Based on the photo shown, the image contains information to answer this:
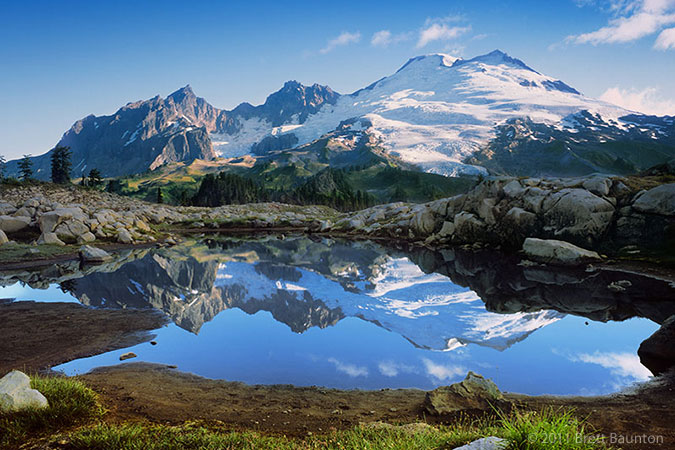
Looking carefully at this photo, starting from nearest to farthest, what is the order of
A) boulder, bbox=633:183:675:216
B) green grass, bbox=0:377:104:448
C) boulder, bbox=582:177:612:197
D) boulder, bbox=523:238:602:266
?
green grass, bbox=0:377:104:448 → boulder, bbox=633:183:675:216 → boulder, bbox=523:238:602:266 → boulder, bbox=582:177:612:197

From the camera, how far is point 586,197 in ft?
106

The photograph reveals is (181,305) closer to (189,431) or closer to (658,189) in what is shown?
(189,431)

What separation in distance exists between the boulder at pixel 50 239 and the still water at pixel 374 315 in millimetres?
7794

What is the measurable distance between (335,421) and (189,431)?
10.9ft

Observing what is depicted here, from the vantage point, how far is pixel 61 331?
49.3 ft

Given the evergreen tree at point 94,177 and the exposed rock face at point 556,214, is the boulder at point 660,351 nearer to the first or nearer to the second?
the exposed rock face at point 556,214

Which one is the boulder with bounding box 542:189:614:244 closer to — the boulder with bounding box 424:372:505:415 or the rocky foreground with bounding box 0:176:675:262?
the rocky foreground with bounding box 0:176:675:262

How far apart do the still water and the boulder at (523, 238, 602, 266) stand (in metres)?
2.51

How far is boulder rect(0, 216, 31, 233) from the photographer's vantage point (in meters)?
38.0

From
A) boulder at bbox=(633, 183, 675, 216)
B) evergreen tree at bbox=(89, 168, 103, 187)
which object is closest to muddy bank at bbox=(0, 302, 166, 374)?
boulder at bbox=(633, 183, 675, 216)

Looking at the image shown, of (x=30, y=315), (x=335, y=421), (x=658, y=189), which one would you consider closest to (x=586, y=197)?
(x=658, y=189)

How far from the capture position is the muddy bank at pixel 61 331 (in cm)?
1248

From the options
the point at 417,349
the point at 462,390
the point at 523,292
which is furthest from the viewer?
the point at 523,292

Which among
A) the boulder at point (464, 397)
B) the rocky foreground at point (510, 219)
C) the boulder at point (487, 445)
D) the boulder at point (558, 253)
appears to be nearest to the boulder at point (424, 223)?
the rocky foreground at point (510, 219)
